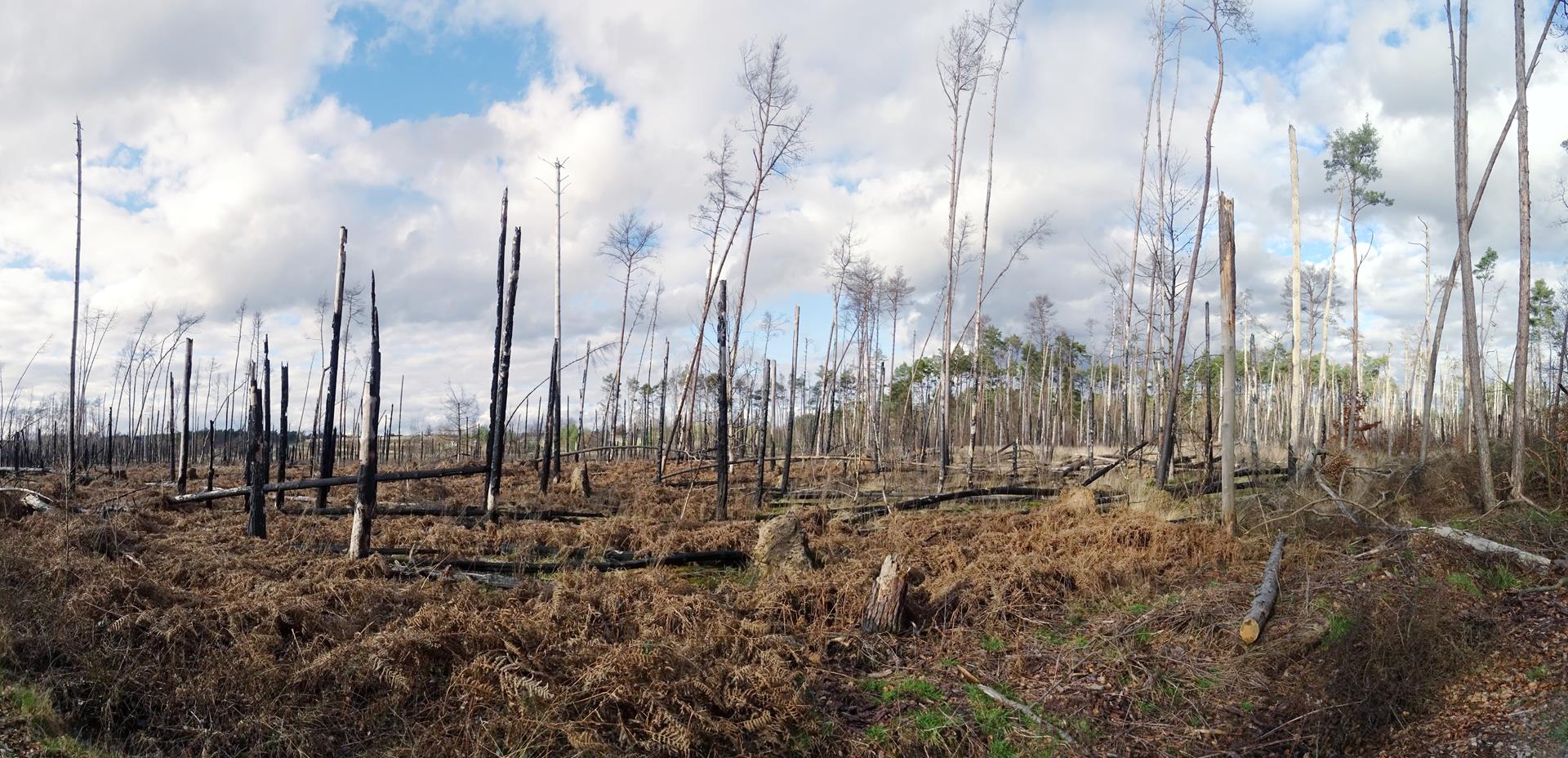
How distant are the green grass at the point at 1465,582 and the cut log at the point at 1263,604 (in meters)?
1.24

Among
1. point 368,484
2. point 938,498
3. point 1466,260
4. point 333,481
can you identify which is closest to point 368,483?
point 368,484

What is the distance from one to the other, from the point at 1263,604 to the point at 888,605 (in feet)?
9.97

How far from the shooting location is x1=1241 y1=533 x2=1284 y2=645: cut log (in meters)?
6.06

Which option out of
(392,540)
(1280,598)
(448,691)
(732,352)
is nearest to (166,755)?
(448,691)

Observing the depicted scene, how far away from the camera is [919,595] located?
→ 7.69m

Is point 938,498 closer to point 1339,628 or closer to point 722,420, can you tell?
point 722,420

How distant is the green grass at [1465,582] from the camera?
634cm

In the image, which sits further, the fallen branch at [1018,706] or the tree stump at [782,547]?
the tree stump at [782,547]

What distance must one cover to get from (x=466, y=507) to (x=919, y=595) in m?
7.47

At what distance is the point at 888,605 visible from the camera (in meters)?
7.03

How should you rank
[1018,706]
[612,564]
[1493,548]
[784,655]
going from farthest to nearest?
[612,564] < [1493,548] < [784,655] < [1018,706]

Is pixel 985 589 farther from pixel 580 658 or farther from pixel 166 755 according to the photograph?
pixel 166 755

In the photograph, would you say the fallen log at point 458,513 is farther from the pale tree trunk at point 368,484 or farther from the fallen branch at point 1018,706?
the fallen branch at point 1018,706

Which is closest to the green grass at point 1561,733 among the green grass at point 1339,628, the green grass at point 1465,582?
the green grass at point 1339,628
